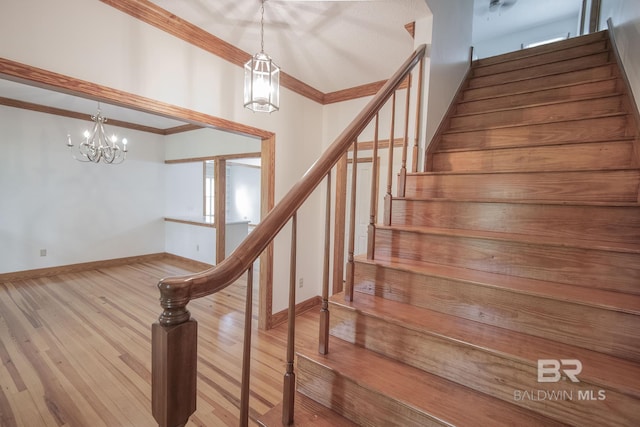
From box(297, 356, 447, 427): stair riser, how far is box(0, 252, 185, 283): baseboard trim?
4949 millimetres

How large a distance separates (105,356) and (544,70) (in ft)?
15.3

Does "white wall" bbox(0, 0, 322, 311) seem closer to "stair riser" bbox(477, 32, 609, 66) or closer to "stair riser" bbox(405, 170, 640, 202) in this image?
"stair riser" bbox(405, 170, 640, 202)

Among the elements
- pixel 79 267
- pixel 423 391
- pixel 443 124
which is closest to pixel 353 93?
pixel 443 124

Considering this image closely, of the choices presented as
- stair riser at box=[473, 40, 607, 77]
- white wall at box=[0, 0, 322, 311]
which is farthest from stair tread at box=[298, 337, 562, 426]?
stair riser at box=[473, 40, 607, 77]

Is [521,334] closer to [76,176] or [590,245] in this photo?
[590,245]

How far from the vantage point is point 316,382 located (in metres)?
1.16

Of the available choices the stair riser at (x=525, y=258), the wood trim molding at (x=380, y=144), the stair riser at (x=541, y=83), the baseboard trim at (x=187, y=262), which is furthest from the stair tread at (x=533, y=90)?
the baseboard trim at (x=187, y=262)

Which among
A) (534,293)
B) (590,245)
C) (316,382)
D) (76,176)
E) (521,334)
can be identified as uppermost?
(76,176)

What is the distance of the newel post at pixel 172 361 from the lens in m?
0.64

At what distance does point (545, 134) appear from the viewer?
193cm

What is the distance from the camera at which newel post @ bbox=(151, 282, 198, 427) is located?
0.64 metres

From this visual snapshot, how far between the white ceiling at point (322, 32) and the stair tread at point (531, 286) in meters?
1.78

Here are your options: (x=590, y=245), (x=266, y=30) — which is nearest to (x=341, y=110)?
(x=266, y=30)

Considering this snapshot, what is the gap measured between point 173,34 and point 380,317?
2363 millimetres
